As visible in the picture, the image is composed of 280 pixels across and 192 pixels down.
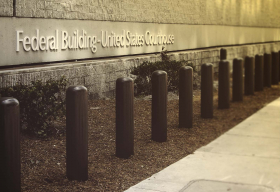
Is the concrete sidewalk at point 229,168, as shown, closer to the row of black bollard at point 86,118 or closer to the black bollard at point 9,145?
the row of black bollard at point 86,118

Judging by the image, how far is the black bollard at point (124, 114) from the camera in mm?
5875

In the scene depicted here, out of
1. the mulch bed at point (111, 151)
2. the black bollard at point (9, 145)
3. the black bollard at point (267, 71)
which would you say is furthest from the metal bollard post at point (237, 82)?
the black bollard at point (9, 145)

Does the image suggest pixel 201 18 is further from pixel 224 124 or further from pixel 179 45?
pixel 224 124

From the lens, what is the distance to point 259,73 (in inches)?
535

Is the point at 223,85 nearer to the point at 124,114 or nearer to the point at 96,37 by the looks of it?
the point at 96,37

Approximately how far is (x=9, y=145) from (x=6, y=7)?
386cm

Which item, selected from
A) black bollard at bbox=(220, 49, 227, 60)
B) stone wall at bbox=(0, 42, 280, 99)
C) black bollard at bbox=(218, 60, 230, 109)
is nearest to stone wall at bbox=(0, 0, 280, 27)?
stone wall at bbox=(0, 42, 280, 99)

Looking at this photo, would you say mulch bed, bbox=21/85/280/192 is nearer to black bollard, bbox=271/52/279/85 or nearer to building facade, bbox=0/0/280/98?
building facade, bbox=0/0/280/98

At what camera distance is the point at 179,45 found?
1481 cm

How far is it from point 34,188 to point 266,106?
7.34 metres

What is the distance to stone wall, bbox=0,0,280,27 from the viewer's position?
27.8ft

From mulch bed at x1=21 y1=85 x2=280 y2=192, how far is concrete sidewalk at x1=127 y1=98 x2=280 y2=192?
0.67ft

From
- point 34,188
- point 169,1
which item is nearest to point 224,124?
point 34,188

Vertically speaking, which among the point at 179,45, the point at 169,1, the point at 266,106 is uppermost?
the point at 169,1
